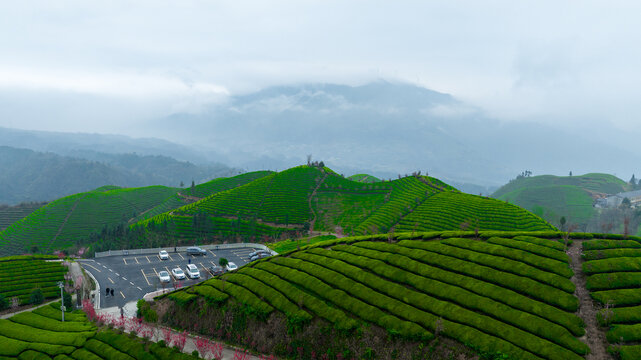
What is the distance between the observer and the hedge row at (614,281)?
40562 mm

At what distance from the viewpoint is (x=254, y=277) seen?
2200 inches

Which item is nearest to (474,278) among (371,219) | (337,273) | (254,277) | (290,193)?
(337,273)

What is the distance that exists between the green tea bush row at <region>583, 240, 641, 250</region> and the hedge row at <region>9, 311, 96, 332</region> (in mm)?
68691

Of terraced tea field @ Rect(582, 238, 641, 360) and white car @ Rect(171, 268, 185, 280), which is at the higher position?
terraced tea field @ Rect(582, 238, 641, 360)

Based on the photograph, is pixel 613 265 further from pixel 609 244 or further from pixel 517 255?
pixel 517 255

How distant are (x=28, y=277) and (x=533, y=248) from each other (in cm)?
8574

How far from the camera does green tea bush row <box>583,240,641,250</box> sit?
48344 millimetres

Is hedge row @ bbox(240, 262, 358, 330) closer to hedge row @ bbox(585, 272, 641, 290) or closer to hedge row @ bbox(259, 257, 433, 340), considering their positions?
hedge row @ bbox(259, 257, 433, 340)

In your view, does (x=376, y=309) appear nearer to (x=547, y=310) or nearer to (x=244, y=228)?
(x=547, y=310)

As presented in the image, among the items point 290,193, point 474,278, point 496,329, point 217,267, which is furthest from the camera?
point 290,193

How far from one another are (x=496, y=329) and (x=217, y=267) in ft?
196

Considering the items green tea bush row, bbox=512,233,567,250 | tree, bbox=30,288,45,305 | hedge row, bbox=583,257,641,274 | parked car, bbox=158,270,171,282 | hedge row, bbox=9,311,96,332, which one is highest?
green tea bush row, bbox=512,233,567,250

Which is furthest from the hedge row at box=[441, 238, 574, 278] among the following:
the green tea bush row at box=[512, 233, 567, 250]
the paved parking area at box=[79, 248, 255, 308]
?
the paved parking area at box=[79, 248, 255, 308]

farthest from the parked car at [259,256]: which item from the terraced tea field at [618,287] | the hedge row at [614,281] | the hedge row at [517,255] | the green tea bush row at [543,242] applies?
the terraced tea field at [618,287]
